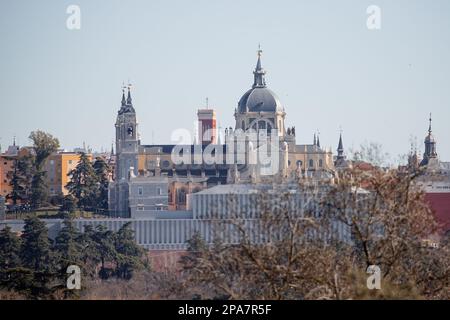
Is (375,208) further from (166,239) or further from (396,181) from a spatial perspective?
(166,239)

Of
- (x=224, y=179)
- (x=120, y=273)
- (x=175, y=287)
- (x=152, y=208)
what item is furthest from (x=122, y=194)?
(x=175, y=287)

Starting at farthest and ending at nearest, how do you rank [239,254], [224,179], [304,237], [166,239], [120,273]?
[224,179] < [166,239] < [120,273] < [304,237] < [239,254]

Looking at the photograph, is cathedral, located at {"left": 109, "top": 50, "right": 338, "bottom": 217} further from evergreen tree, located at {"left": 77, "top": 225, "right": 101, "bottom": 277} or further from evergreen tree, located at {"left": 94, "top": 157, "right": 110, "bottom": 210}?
evergreen tree, located at {"left": 77, "top": 225, "right": 101, "bottom": 277}

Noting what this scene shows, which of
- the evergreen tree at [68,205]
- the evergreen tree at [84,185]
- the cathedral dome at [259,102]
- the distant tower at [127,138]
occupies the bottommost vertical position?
the evergreen tree at [68,205]

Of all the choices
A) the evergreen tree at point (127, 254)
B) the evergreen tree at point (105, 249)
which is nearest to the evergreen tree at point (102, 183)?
the evergreen tree at point (127, 254)

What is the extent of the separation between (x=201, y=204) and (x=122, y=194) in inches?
488

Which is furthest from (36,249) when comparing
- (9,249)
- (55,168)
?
(55,168)

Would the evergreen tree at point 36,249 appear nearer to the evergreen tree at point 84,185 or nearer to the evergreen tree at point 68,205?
the evergreen tree at point 68,205

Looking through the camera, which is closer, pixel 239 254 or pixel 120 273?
pixel 239 254

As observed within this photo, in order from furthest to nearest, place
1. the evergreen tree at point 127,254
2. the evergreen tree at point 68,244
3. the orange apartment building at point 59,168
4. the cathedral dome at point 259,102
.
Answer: the cathedral dome at point 259,102 < the orange apartment building at point 59,168 < the evergreen tree at point 68,244 < the evergreen tree at point 127,254

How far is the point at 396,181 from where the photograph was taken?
24266 mm

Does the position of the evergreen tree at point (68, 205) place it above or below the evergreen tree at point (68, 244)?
above

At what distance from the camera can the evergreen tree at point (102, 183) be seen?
83750 millimetres

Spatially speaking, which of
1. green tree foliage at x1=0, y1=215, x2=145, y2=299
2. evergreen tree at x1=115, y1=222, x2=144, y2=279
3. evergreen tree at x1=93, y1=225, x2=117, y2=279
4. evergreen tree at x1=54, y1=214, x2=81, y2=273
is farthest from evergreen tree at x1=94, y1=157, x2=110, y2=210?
evergreen tree at x1=93, y1=225, x2=117, y2=279
